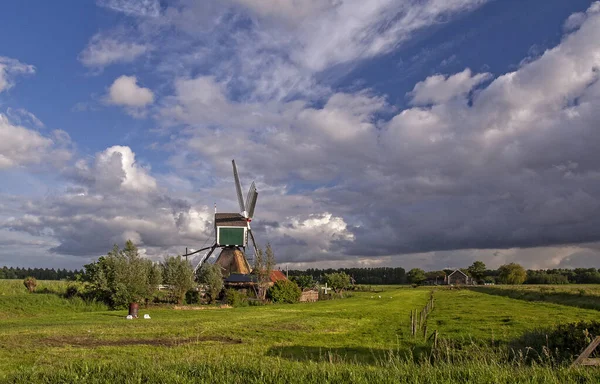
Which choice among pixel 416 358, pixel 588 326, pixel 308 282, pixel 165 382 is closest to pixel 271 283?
pixel 308 282

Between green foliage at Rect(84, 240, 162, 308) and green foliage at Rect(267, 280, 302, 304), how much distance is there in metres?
20.7

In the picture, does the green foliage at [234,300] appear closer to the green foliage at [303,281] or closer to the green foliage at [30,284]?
the green foliage at [30,284]

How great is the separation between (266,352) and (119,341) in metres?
7.35

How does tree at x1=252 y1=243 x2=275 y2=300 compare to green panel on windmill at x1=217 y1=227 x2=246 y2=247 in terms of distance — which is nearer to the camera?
tree at x1=252 y1=243 x2=275 y2=300

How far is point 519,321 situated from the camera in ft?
111

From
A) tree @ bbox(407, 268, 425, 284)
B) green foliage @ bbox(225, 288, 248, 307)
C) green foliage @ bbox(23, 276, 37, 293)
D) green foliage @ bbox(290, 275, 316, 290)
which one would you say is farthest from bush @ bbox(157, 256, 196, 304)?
tree @ bbox(407, 268, 425, 284)

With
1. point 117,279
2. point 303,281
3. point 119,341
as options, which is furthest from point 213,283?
point 119,341

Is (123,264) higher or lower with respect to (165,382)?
Answer: higher

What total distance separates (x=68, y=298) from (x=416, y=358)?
133ft

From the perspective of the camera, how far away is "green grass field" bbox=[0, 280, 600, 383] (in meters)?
9.73

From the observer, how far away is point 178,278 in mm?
58125

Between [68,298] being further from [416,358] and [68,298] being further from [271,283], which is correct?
[416,358]

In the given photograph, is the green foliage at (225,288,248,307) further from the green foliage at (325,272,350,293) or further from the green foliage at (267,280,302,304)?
the green foliage at (325,272,350,293)

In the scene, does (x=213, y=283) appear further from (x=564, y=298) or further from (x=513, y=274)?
(x=513, y=274)
